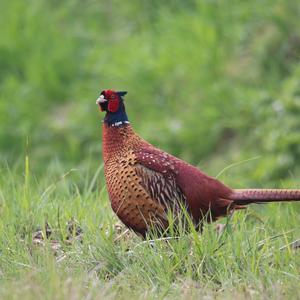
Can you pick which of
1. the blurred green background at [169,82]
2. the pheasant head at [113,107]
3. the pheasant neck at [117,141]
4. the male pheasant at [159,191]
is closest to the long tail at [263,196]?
the male pheasant at [159,191]

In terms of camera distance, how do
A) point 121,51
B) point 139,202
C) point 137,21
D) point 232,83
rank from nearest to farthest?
point 139,202 < point 232,83 < point 121,51 < point 137,21

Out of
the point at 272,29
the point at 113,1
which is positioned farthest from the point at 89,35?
the point at 272,29

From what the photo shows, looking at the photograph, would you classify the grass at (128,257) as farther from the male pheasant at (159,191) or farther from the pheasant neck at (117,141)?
the pheasant neck at (117,141)

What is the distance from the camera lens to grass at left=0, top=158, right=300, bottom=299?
4312 mm

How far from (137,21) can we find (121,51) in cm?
80

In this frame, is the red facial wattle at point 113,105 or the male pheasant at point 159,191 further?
the red facial wattle at point 113,105

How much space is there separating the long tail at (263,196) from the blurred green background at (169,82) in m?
2.83

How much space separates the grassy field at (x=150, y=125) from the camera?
4.77 m

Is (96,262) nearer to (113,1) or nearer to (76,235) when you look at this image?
(76,235)

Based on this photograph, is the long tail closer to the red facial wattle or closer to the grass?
the grass

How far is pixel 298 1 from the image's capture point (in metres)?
9.77

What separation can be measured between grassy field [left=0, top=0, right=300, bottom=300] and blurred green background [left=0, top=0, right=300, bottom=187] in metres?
0.01

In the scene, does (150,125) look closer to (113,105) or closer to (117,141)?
(113,105)

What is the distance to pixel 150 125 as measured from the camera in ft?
31.6
